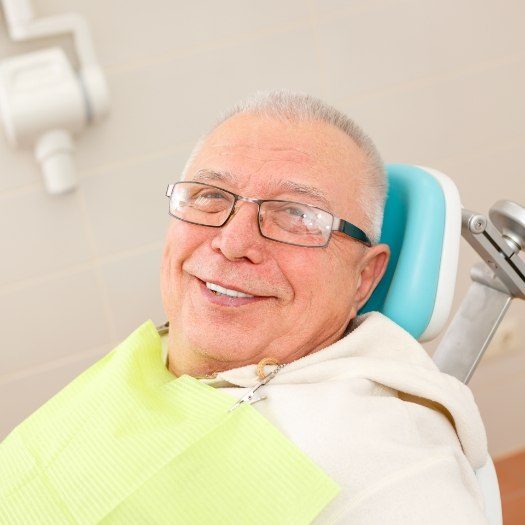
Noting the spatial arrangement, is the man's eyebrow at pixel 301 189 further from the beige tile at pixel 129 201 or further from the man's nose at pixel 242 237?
the beige tile at pixel 129 201

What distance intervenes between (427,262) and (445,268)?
3cm

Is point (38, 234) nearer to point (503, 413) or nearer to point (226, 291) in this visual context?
point (226, 291)

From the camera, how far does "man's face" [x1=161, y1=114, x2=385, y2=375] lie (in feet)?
4.06

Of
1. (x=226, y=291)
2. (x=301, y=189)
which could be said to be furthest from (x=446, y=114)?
(x=226, y=291)

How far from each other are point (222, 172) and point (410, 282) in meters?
0.37

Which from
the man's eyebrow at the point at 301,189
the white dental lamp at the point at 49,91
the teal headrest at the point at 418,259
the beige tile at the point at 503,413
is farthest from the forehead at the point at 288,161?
the beige tile at the point at 503,413

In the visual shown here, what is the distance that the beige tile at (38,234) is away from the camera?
6.37ft

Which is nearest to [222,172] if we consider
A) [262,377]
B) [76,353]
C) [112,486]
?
[262,377]

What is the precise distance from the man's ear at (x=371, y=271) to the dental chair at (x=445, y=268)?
3cm

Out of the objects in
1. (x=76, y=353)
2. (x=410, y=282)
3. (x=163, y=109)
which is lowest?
(x=76, y=353)

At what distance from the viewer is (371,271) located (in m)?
1.39

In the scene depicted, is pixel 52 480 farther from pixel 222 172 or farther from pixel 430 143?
pixel 430 143

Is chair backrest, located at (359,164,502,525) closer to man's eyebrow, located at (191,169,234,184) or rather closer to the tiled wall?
man's eyebrow, located at (191,169,234,184)

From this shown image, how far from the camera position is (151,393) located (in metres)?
1.23
